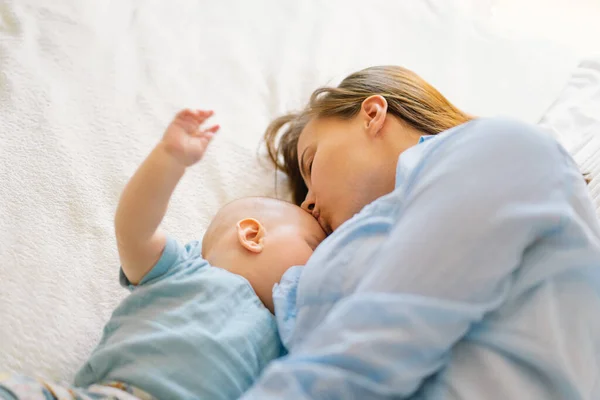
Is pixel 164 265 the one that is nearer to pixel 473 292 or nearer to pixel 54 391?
pixel 54 391

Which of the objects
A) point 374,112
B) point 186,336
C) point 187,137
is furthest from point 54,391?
point 374,112

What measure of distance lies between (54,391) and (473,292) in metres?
0.44

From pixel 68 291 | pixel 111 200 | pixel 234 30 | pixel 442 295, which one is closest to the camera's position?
pixel 442 295

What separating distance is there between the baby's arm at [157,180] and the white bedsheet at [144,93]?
0.60 ft

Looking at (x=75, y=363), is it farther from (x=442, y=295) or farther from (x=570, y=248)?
(x=570, y=248)

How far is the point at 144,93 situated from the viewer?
121 cm

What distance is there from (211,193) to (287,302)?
0.37 m

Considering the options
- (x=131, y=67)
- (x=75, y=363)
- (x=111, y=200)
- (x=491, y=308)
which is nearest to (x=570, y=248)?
(x=491, y=308)

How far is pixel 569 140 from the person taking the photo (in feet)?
3.79

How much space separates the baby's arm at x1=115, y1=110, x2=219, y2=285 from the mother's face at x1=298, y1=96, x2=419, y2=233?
24cm

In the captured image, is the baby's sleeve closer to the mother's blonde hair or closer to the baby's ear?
the baby's ear

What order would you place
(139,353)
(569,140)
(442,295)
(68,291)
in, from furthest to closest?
(569,140) → (68,291) → (139,353) → (442,295)

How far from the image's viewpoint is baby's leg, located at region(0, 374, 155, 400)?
0.65 meters

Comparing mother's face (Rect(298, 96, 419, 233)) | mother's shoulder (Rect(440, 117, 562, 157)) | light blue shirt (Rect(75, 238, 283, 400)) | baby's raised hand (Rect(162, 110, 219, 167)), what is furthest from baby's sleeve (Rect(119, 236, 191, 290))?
mother's shoulder (Rect(440, 117, 562, 157))
